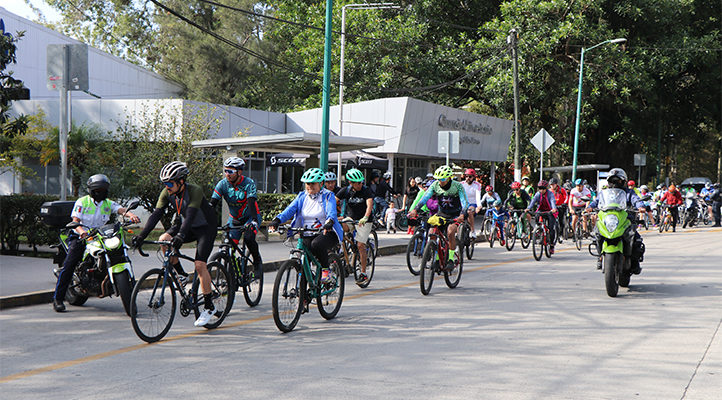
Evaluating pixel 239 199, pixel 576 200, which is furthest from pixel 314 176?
pixel 576 200

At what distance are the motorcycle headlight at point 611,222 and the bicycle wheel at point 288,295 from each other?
469cm

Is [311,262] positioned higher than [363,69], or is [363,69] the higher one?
[363,69]

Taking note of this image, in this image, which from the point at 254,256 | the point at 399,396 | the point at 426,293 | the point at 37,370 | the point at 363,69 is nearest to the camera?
the point at 399,396

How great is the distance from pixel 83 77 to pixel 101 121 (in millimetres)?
17943

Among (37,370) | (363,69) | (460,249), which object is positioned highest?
(363,69)

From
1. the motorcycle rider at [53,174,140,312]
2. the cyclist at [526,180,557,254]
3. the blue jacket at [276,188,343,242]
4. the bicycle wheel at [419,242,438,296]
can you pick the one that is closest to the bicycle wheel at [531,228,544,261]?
the cyclist at [526,180,557,254]

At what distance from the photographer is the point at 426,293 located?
9945 mm

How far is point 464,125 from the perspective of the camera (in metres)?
30.6

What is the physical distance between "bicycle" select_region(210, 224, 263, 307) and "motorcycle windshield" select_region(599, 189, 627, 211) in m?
4.98

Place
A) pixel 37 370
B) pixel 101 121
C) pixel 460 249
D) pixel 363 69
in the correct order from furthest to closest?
pixel 363 69, pixel 101 121, pixel 460 249, pixel 37 370

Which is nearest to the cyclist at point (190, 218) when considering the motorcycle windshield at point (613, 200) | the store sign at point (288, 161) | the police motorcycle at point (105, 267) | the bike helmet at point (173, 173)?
the bike helmet at point (173, 173)

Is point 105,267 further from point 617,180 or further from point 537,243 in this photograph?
point 537,243

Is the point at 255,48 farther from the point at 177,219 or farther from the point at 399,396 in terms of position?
the point at 399,396

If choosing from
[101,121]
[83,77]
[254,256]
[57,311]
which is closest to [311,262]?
[254,256]
